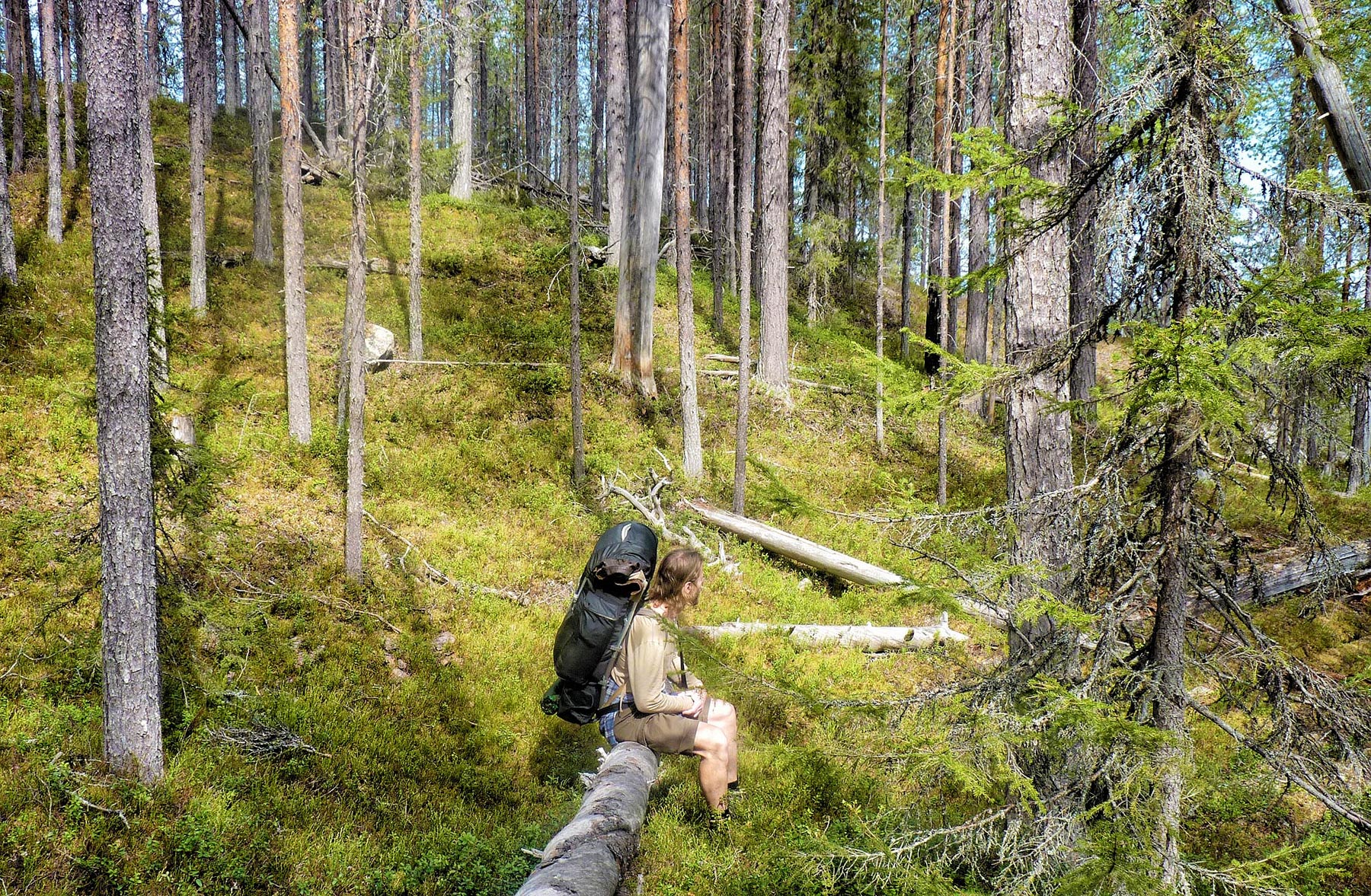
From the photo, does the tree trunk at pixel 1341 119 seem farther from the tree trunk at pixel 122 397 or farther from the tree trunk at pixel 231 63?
the tree trunk at pixel 231 63

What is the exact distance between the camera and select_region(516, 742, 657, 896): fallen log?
9.46 feet

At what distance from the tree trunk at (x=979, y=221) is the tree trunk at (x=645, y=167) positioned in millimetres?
5656

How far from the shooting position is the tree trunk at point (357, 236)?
23.3 feet

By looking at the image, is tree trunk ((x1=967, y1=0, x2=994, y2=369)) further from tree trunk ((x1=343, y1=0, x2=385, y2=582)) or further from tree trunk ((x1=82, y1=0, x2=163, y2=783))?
tree trunk ((x1=82, y1=0, x2=163, y2=783))

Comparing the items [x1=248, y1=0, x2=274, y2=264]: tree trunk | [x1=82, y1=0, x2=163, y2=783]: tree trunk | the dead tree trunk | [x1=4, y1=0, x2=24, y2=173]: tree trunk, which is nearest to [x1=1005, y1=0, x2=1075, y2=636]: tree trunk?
[x1=82, y1=0, x2=163, y2=783]: tree trunk

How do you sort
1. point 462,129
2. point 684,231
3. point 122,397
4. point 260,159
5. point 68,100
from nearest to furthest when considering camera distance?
point 122,397 → point 684,231 → point 260,159 → point 68,100 → point 462,129

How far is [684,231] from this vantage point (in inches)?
456

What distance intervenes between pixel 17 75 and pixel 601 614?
20547mm

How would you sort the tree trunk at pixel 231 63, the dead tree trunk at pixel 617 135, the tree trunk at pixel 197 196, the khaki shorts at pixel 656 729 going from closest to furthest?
the khaki shorts at pixel 656 729
the tree trunk at pixel 197 196
the dead tree trunk at pixel 617 135
the tree trunk at pixel 231 63

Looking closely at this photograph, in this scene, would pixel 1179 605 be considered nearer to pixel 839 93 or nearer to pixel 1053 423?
pixel 1053 423

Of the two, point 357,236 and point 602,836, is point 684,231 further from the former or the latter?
point 602,836

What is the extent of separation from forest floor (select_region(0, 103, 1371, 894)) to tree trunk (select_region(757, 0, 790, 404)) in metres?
1.05

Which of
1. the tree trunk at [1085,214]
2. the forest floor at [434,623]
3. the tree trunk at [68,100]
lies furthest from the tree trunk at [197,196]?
the tree trunk at [1085,214]

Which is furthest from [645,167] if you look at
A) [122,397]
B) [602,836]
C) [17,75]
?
[17,75]
